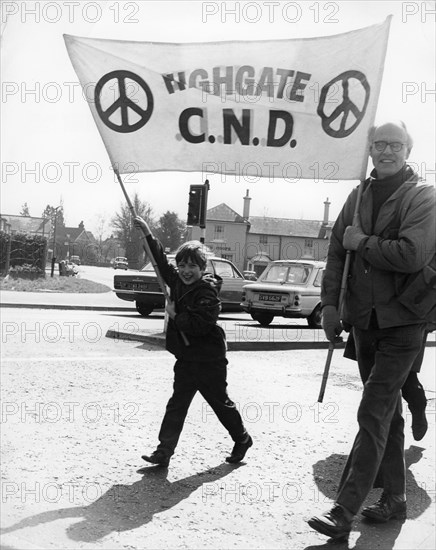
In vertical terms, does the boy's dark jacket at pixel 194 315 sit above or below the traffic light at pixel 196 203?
below

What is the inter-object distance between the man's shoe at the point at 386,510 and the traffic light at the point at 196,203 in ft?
11.0

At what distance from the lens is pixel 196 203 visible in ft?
22.1

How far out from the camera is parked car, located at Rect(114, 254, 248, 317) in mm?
18359

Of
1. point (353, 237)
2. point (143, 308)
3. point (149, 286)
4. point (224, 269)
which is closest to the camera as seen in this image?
point (353, 237)

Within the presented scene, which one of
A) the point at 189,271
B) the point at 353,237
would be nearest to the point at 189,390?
the point at 189,271

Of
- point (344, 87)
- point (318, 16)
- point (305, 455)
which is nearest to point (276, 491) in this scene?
point (305, 455)

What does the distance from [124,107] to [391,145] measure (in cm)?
151

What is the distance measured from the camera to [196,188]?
22.5ft

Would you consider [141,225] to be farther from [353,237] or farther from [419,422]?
[419,422]

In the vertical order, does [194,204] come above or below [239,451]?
above

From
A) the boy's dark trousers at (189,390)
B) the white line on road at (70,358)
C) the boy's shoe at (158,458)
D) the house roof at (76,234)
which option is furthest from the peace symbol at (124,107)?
the house roof at (76,234)

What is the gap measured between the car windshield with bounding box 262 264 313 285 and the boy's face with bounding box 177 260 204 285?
46.0 ft

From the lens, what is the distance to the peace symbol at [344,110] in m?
4.04

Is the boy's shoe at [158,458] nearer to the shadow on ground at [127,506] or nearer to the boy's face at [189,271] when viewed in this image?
the shadow on ground at [127,506]
